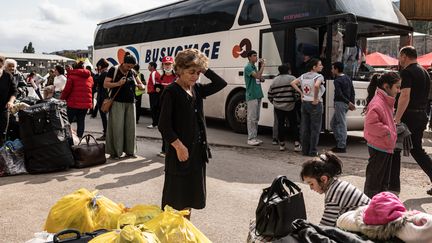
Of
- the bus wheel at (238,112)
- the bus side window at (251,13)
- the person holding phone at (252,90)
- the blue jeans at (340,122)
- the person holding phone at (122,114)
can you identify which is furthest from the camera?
the bus wheel at (238,112)

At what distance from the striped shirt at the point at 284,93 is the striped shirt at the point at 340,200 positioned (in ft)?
18.0

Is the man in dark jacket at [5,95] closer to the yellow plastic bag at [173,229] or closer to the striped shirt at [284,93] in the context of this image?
the striped shirt at [284,93]

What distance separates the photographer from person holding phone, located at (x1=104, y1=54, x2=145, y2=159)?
715 cm

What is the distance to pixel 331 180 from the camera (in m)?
3.06

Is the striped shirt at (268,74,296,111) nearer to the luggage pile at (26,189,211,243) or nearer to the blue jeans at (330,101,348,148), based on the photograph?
the blue jeans at (330,101,348,148)

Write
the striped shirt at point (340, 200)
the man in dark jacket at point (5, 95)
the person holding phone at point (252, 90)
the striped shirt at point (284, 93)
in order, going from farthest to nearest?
the person holding phone at point (252, 90) → the striped shirt at point (284, 93) → the man in dark jacket at point (5, 95) → the striped shirt at point (340, 200)

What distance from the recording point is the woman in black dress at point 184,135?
349 cm

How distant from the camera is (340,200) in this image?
2959mm

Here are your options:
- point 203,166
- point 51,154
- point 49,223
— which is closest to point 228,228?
point 203,166

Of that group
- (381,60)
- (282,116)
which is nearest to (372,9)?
(282,116)

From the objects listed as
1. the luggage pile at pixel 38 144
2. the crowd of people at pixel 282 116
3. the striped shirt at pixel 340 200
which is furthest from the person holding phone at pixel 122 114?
the striped shirt at pixel 340 200

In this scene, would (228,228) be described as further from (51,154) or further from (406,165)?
(406,165)

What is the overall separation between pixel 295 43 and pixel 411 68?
417 cm

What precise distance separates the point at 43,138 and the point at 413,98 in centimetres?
506
